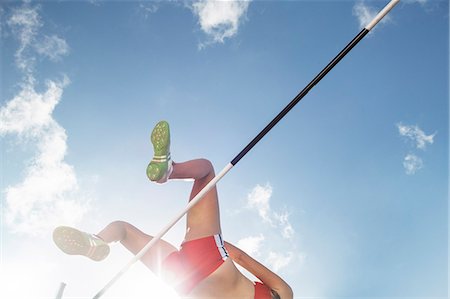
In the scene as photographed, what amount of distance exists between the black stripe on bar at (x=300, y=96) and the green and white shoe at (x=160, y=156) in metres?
0.54

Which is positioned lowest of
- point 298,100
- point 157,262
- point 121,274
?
point 121,274

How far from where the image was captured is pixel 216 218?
3.80 m

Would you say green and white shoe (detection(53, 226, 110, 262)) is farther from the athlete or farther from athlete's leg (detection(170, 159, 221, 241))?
athlete's leg (detection(170, 159, 221, 241))

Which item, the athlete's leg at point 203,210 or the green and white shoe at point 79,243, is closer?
the green and white shoe at point 79,243

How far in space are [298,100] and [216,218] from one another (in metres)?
1.31

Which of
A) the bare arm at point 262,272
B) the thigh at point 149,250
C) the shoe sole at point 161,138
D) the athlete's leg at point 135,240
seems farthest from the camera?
the bare arm at point 262,272

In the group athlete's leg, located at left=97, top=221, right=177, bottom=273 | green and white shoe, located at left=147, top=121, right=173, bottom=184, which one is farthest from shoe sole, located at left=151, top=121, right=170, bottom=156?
athlete's leg, located at left=97, top=221, right=177, bottom=273

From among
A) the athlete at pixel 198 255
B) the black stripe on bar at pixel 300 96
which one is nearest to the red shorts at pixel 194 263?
the athlete at pixel 198 255

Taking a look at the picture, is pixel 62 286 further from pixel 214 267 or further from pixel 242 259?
pixel 242 259

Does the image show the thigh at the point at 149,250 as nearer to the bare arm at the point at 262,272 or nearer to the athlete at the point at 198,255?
the athlete at the point at 198,255

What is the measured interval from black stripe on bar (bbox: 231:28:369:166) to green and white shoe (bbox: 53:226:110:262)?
48.5 inches

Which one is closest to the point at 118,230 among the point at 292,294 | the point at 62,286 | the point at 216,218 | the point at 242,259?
the point at 62,286

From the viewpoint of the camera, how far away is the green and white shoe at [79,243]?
10.7 feet

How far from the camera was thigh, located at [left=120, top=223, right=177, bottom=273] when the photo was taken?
147 inches
